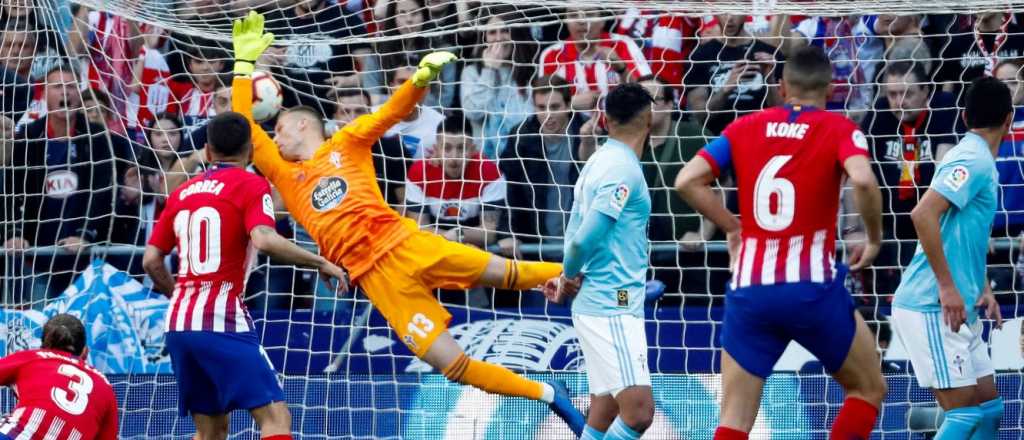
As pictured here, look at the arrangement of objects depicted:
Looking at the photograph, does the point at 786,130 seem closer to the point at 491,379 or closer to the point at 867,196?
the point at 867,196

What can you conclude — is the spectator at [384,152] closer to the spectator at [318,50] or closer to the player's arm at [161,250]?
the spectator at [318,50]

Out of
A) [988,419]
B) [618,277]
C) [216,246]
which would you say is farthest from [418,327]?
[988,419]

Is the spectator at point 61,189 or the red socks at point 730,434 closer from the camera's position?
the red socks at point 730,434

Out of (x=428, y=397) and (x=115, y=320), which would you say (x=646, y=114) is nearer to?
(x=428, y=397)

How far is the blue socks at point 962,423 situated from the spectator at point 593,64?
3726 millimetres

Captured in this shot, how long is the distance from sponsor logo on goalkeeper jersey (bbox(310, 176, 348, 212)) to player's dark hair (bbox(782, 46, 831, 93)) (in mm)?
2976

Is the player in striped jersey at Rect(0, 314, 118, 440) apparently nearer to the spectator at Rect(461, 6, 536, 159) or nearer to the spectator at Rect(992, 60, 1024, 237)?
the spectator at Rect(461, 6, 536, 159)

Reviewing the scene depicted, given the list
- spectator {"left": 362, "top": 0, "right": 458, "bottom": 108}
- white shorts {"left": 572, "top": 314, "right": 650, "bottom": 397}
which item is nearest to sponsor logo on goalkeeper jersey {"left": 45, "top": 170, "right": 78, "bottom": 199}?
spectator {"left": 362, "top": 0, "right": 458, "bottom": 108}

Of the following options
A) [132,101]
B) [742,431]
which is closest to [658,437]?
[742,431]

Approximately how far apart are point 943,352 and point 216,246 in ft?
11.1

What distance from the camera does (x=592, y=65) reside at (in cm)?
954

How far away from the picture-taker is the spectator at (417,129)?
9617 mm

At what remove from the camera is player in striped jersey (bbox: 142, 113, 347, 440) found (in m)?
6.78

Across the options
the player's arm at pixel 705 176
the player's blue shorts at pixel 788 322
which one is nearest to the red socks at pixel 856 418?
the player's blue shorts at pixel 788 322
